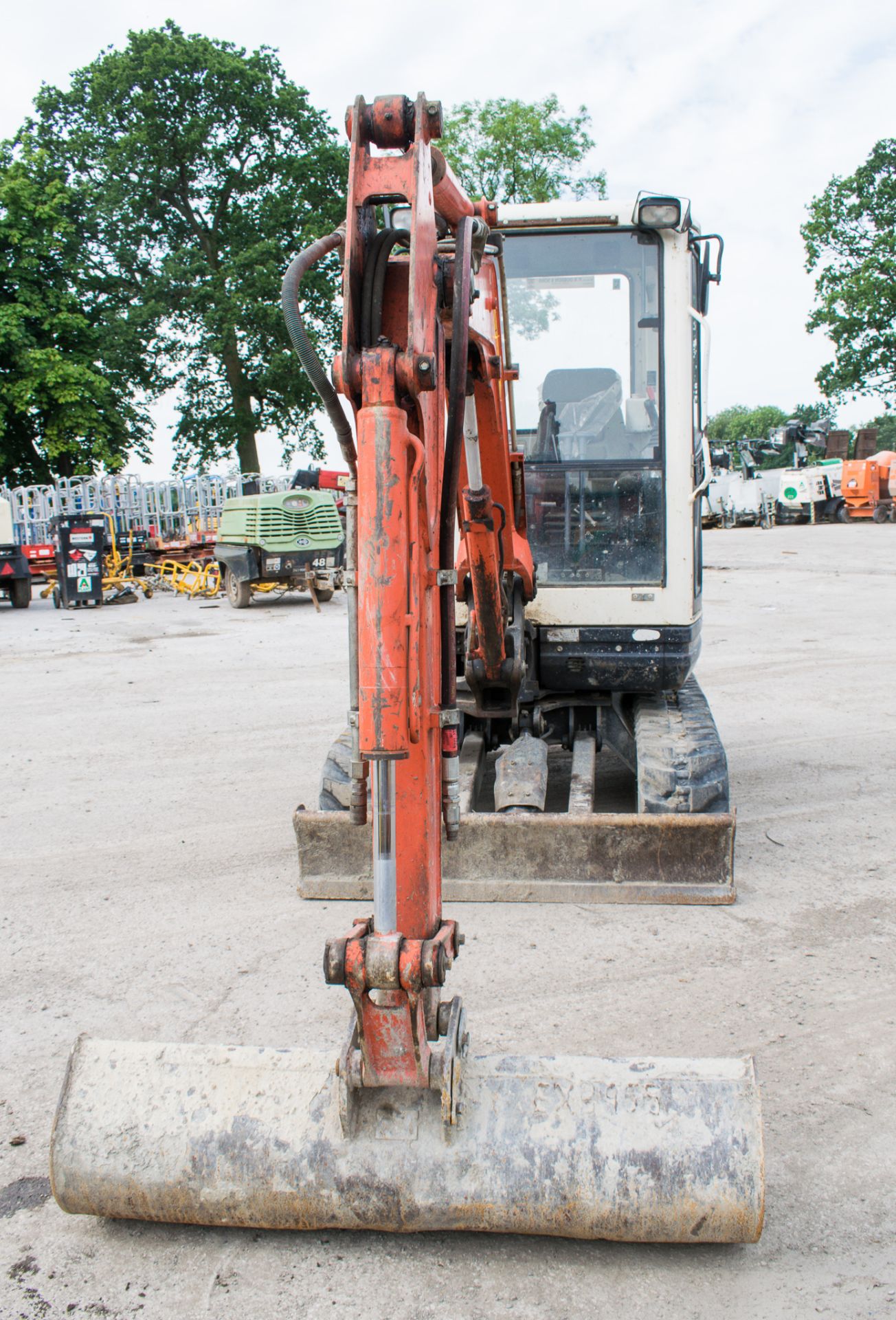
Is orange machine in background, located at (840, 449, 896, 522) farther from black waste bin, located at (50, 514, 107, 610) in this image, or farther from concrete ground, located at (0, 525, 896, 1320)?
concrete ground, located at (0, 525, 896, 1320)

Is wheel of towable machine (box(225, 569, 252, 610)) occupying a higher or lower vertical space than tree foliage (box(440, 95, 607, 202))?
lower

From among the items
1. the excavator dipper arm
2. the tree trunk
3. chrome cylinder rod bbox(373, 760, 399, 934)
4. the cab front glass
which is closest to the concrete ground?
the excavator dipper arm

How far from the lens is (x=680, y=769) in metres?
4.72

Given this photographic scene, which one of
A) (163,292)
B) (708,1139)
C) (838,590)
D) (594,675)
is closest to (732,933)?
(594,675)

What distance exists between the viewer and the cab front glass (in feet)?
17.0

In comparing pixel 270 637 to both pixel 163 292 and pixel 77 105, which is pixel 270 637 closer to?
pixel 163 292

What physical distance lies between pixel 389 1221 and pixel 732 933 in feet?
6.89

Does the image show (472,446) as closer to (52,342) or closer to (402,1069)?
(402,1069)

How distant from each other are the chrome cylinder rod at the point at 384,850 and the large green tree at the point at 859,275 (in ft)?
157

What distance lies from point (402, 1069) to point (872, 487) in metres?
34.4

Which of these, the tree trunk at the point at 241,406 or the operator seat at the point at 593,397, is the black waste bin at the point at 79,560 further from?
the operator seat at the point at 593,397

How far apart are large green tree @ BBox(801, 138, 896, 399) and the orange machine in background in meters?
13.4

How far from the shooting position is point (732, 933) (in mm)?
4211

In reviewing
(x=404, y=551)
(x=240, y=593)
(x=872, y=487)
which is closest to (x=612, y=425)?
(x=404, y=551)
